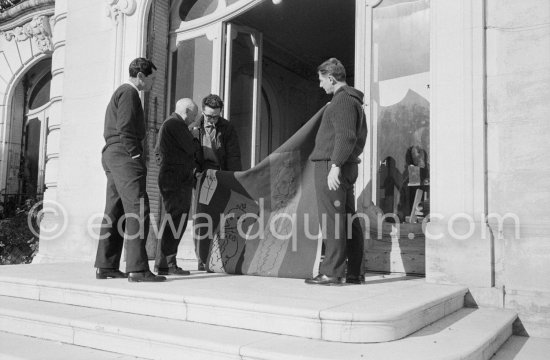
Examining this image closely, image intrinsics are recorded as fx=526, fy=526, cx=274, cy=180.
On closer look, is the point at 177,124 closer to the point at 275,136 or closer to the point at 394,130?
the point at 394,130

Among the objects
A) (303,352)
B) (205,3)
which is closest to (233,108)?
(205,3)

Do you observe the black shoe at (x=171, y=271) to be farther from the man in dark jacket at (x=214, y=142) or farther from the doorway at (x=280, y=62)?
the doorway at (x=280, y=62)

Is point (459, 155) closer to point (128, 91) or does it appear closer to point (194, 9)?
point (128, 91)

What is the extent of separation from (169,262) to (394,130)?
2711 mm

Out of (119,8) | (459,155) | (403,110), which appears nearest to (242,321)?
(459,155)

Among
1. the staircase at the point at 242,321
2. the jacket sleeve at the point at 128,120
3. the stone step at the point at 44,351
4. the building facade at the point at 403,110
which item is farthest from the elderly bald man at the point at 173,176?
the building facade at the point at 403,110

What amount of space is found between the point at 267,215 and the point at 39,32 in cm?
827

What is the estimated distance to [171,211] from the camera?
5.14 meters

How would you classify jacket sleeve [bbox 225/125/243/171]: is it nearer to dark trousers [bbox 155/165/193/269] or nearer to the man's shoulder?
dark trousers [bbox 155/165/193/269]

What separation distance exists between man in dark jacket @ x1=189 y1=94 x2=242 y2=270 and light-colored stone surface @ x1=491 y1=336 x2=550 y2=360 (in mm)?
3013

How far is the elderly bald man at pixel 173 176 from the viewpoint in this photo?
507cm

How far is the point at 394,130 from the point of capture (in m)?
5.63

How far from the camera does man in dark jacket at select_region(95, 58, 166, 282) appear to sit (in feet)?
14.7

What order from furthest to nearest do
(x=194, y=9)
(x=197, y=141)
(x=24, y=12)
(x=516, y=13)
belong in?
(x=24, y=12), (x=194, y=9), (x=197, y=141), (x=516, y=13)
